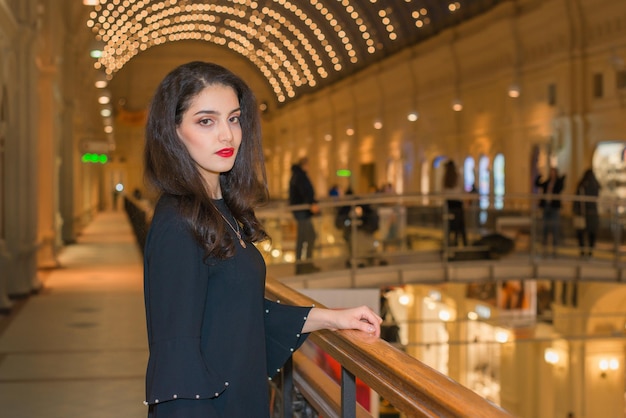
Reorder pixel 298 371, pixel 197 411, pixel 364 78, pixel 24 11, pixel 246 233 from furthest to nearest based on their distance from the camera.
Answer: pixel 364 78 → pixel 24 11 → pixel 298 371 → pixel 246 233 → pixel 197 411

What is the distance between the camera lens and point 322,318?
3.19 m

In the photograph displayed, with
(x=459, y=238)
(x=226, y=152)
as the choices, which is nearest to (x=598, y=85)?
(x=459, y=238)

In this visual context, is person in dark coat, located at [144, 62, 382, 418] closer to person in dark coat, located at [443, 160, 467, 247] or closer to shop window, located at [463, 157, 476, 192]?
person in dark coat, located at [443, 160, 467, 247]

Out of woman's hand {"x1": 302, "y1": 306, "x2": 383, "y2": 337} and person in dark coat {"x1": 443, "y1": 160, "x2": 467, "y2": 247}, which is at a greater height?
woman's hand {"x1": 302, "y1": 306, "x2": 383, "y2": 337}

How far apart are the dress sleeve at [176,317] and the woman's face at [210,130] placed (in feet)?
0.83

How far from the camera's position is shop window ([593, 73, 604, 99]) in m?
26.6

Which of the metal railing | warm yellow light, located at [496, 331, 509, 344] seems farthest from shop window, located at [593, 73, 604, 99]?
the metal railing

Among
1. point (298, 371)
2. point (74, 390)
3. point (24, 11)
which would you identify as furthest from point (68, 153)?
point (298, 371)

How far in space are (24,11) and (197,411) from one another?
532 inches

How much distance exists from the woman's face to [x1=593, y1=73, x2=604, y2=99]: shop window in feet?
82.2

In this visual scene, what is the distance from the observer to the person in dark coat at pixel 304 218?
57.6ft

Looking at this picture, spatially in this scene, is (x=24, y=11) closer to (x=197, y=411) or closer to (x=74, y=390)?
(x=74, y=390)

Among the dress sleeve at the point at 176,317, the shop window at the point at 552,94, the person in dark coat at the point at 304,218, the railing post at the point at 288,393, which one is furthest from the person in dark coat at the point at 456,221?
the dress sleeve at the point at 176,317

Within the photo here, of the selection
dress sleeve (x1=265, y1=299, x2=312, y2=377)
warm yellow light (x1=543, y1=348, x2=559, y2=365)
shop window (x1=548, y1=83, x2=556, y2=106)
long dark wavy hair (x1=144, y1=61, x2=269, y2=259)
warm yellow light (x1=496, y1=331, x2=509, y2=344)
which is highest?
shop window (x1=548, y1=83, x2=556, y2=106)
